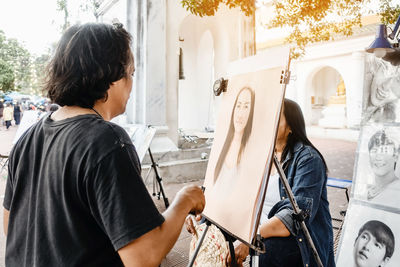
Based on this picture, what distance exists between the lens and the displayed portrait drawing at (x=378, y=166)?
1.98 meters

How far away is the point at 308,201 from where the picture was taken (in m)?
1.70

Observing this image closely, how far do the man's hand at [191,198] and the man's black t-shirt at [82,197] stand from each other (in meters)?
0.20

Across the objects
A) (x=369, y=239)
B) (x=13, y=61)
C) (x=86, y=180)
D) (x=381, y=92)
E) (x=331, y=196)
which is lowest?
(x=331, y=196)

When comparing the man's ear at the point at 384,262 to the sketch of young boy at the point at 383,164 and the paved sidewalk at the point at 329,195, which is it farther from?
the paved sidewalk at the point at 329,195

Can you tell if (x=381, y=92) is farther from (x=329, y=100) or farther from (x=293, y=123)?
(x=329, y=100)

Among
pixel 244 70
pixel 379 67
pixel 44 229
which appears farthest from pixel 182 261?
pixel 379 67

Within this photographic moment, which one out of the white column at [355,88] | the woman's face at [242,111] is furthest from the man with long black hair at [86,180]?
the white column at [355,88]

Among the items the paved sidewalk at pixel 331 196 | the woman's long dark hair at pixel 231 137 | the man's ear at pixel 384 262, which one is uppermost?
the woman's long dark hair at pixel 231 137

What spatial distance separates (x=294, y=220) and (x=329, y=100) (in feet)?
64.6

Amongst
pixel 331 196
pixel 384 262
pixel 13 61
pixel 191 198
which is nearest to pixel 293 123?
pixel 384 262

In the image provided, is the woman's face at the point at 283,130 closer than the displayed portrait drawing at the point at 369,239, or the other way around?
the displayed portrait drawing at the point at 369,239

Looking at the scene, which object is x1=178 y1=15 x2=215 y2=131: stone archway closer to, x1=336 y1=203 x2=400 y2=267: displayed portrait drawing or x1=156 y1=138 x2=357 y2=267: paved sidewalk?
x1=156 y1=138 x2=357 y2=267: paved sidewalk

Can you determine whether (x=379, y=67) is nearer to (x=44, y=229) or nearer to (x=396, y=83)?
(x=396, y=83)

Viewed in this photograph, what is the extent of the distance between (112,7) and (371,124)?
21.7 ft
